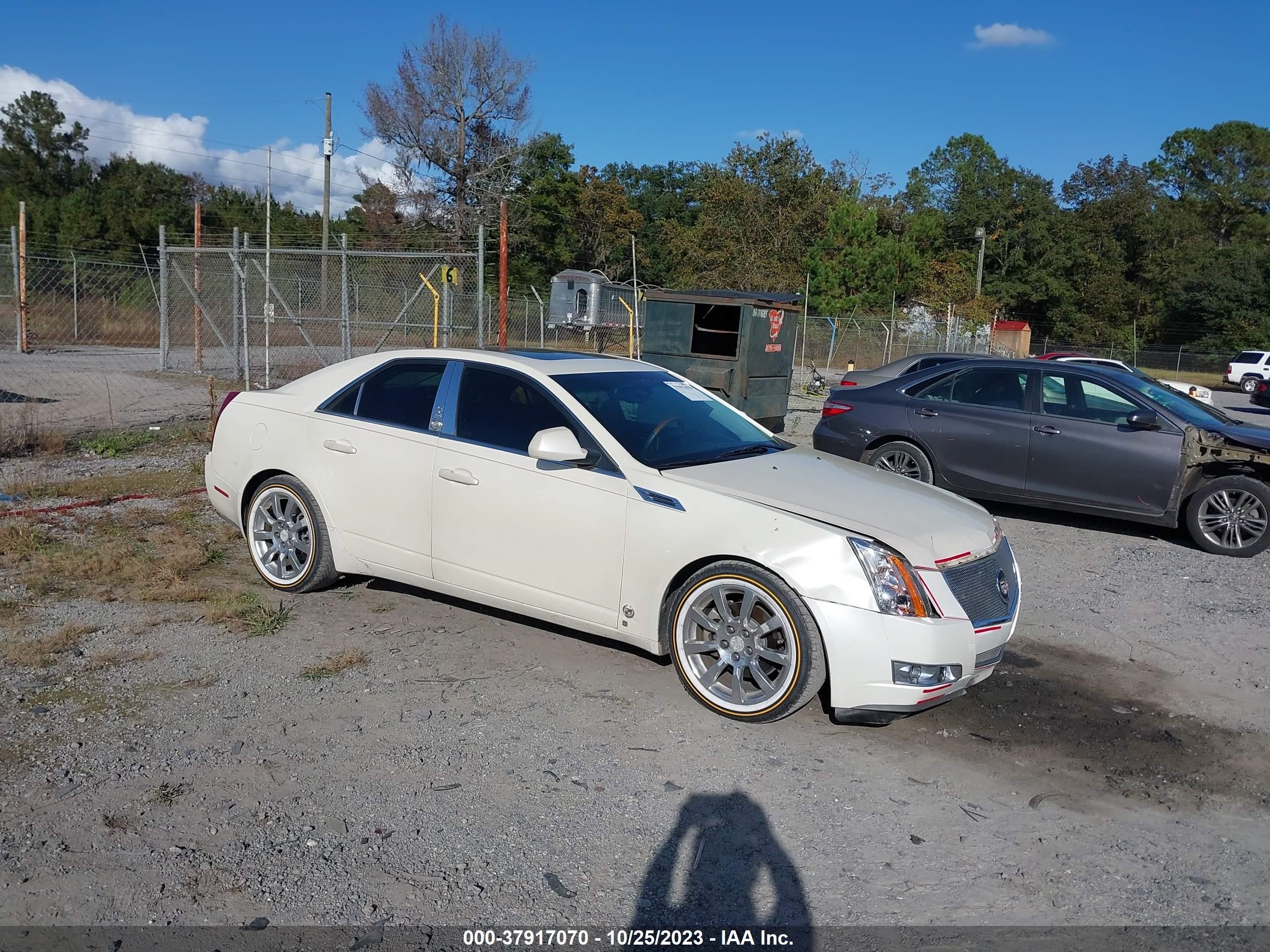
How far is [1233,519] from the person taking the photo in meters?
8.45

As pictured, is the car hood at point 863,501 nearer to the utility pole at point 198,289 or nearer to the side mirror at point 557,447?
the side mirror at point 557,447

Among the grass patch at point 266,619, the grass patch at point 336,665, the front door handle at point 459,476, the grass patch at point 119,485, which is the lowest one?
the grass patch at point 336,665

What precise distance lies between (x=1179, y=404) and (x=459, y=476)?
→ 674 cm

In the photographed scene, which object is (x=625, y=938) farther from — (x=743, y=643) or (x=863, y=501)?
(x=863, y=501)

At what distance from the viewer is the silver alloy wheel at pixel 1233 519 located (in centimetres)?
839

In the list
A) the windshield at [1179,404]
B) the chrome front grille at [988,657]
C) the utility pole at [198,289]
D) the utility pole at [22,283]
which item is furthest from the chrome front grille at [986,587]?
the utility pole at [22,283]

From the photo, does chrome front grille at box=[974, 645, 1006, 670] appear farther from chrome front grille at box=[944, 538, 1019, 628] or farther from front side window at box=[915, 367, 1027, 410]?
front side window at box=[915, 367, 1027, 410]

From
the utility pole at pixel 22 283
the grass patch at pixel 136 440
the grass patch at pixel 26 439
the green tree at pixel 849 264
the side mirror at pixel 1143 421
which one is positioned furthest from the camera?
the green tree at pixel 849 264

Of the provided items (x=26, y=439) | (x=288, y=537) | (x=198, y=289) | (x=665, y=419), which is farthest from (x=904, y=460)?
(x=198, y=289)

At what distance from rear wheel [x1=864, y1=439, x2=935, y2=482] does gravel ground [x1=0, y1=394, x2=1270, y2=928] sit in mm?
3948

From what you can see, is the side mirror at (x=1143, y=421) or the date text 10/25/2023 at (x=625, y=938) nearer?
the date text 10/25/2023 at (x=625, y=938)

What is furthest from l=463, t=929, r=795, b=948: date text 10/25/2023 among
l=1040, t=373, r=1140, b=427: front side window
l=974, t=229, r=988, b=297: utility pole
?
l=974, t=229, r=988, b=297: utility pole

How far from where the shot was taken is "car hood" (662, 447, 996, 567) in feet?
15.1

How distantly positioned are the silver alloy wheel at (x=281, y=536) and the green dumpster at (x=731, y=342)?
8.31 m
